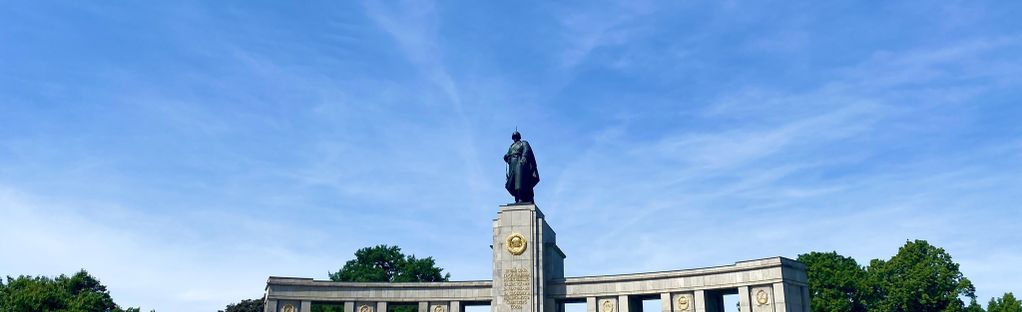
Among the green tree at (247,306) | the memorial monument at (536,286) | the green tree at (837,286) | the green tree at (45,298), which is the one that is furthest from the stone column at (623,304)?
the green tree at (247,306)

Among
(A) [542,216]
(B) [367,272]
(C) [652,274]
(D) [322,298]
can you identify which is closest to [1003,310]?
(C) [652,274]

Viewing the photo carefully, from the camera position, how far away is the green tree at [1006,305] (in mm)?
51469

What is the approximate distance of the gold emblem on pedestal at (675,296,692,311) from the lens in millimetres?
38794

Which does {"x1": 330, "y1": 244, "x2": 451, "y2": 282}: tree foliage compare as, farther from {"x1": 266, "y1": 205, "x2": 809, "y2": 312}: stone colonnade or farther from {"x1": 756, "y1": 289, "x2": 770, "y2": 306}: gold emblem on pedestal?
{"x1": 756, "y1": 289, "x2": 770, "y2": 306}: gold emblem on pedestal

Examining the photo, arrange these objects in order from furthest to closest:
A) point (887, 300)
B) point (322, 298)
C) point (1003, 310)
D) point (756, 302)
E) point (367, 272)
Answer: point (367, 272) → point (887, 300) → point (1003, 310) → point (322, 298) → point (756, 302)

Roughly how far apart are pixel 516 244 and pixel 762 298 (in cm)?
1165

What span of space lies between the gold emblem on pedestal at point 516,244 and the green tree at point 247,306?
38.0 meters

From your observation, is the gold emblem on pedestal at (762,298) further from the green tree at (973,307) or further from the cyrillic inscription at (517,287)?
the green tree at (973,307)

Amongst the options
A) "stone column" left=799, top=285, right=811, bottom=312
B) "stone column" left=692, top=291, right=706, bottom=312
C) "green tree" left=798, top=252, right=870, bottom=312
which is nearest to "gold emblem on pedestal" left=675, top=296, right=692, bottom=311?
"stone column" left=692, top=291, right=706, bottom=312

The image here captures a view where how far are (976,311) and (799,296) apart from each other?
22.0 metres

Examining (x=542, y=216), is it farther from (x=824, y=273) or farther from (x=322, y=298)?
(x=824, y=273)

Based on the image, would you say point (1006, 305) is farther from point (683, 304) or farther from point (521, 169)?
point (521, 169)

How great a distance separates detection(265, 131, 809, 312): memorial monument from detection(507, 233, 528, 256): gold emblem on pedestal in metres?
0.05

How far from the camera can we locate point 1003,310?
51812 millimetres
